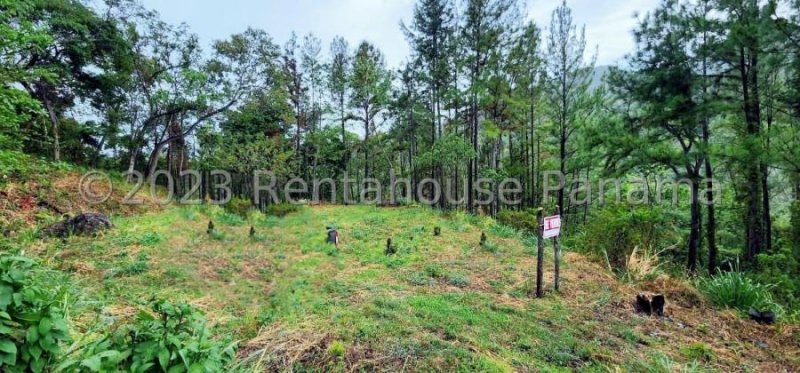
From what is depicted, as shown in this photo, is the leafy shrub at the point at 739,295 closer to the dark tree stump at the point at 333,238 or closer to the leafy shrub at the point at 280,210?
the dark tree stump at the point at 333,238

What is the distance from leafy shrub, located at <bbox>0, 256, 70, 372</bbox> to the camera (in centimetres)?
122

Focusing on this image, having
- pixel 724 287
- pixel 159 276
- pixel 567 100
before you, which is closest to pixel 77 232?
pixel 159 276

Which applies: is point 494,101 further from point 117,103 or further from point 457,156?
point 117,103

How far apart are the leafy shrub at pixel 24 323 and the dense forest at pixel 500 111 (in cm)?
365

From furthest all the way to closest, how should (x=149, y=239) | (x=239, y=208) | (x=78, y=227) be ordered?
→ (x=239, y=208) < (x=149, y=239) < (x=78, y=227)

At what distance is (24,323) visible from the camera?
130 cm

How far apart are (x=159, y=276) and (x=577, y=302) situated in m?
5.18

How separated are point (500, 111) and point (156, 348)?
12677 mm

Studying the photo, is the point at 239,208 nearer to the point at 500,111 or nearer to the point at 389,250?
the point at 389,250

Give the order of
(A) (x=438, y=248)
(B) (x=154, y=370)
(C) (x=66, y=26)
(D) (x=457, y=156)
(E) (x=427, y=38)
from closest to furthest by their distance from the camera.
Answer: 1. (B) (x=154, y=370)
2. (A) (x=438, y=248)
3. (C) (x=66, y=26)
4. (D) (x=457, y=156)
5. (E) (x=427, y=38)

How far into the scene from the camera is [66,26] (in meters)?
9.27

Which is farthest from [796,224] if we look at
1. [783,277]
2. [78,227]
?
[78,227]

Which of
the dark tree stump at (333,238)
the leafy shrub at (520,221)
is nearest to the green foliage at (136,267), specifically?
the dark tree stump at (333,238)

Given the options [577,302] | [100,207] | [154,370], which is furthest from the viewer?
[100,207]
